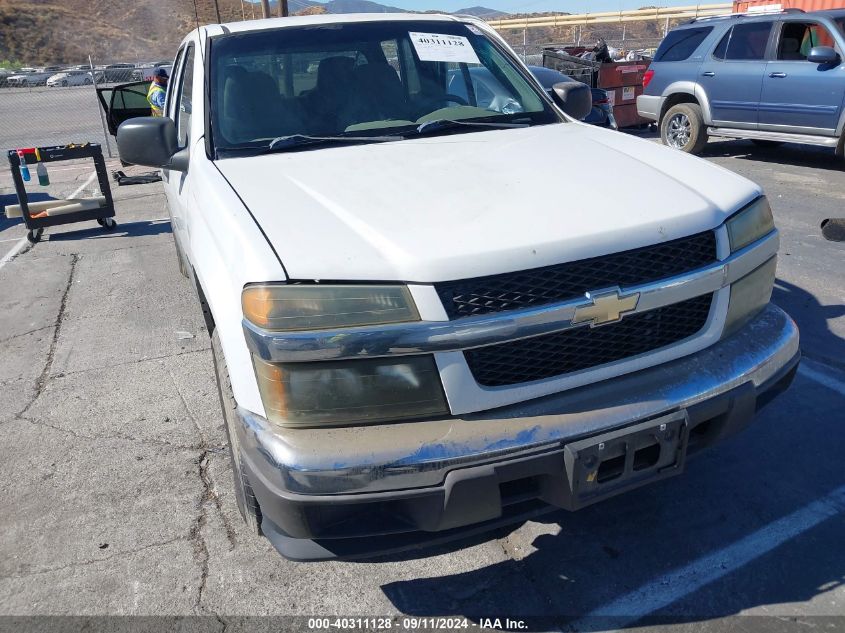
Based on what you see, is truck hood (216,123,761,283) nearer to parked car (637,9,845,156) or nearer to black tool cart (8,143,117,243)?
black tool cart (8,143,117,243)

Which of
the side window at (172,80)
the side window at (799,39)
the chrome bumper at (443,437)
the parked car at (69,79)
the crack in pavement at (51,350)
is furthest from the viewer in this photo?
the parked car at (69,79)

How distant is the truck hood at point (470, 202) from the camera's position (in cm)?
206

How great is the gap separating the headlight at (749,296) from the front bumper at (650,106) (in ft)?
29.0

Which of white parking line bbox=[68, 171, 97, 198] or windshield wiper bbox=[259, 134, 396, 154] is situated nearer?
windshield wiper bbox=[259, 134, 396, 154]

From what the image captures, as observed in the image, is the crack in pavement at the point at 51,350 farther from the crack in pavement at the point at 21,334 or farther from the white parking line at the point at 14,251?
the white parking line at the point at 14,251

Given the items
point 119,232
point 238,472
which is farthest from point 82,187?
point 238,472

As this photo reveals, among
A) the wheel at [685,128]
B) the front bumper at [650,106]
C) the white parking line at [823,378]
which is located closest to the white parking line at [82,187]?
the front bumper at [650,106]

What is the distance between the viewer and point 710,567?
262 cm

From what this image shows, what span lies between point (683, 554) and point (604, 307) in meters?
1.18

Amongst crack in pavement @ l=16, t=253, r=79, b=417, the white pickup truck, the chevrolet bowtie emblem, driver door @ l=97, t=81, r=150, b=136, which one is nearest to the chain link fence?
driver door @ l=97, t=81, r=150, b=136

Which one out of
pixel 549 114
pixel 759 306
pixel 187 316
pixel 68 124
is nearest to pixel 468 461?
pixel 759 306

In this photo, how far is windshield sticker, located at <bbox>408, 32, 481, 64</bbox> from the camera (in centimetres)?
359

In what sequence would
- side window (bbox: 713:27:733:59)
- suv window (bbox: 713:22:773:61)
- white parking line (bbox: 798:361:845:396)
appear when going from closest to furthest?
white parking line (bbox: 798:361:845:396)
suv window (bbox: 713:22:773:61)
side window (bbox: 713:27:733:59)

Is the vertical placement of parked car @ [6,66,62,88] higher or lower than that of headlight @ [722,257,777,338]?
lower
